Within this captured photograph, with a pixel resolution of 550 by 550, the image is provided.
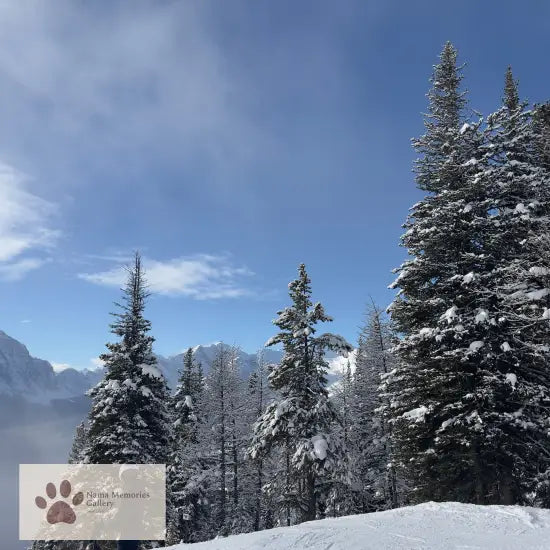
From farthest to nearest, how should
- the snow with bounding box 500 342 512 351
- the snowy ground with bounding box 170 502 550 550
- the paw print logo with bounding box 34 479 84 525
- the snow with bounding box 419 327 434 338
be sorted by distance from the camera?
the paw print logo with bounding box 34 479 84 525
the snow with bounding box 419 327 434 338
the snow with bounding box 500 342 512 351
the snowy ground with bounding box 170 502 550 550

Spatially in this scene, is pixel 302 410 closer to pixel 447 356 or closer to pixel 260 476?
pixel 447 356

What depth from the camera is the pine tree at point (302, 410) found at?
18.2 metres

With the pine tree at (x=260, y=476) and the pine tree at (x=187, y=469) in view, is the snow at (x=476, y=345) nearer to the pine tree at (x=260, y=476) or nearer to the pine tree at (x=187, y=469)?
the pine tree at (x=260, y=476)

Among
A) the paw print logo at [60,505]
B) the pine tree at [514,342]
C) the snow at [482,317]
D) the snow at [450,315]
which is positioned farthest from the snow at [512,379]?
the paw print logo at [60,505]

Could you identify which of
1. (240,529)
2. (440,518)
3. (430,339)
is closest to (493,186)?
(430,339)

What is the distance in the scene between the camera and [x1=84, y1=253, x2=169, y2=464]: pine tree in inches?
767

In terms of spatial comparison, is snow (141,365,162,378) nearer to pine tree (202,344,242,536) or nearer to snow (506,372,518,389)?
pine tree (202,344,242,536)

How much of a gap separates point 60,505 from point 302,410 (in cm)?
1242

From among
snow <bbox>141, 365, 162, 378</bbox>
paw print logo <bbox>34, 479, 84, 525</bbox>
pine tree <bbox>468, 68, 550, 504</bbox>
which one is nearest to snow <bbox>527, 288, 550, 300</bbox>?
pine tree <bbox>468, 68, 550, 504</bbox>

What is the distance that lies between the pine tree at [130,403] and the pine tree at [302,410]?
5013mm

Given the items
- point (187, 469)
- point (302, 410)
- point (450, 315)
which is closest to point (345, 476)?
point (302, 410)

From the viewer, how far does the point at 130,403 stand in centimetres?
2038

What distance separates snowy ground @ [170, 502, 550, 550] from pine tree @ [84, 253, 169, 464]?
13.3 metres

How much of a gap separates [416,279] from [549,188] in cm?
541
